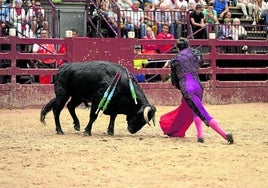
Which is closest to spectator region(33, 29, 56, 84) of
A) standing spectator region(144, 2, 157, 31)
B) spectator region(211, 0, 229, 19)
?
standing spectator region(144, 2, 157, 31)

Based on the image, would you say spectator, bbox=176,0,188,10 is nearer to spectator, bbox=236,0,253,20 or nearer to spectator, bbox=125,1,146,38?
spectator, bbox=125,1,146,38

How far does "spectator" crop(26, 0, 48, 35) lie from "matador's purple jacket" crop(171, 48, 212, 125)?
765 centimetres

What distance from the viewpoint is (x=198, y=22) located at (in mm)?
19469

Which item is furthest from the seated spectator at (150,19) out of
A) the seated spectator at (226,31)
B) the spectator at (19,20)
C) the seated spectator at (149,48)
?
the spectator at (19,20)

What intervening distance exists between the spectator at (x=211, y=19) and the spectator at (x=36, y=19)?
4300 millimetres

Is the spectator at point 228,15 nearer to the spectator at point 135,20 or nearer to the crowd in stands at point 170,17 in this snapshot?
the crowd in stands at point 170,17

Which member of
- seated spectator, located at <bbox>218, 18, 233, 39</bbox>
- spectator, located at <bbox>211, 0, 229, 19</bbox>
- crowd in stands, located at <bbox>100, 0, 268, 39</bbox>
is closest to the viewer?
crowd in stands, located at <bbox>100, 0, 268, 39</bbox>

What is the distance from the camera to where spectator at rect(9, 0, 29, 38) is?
17.9 m

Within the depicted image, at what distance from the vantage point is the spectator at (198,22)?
19.2 m

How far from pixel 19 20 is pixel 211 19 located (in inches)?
213

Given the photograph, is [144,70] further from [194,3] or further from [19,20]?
[194,3]

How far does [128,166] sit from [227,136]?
2510mm

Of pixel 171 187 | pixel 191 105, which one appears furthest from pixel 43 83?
pixel 171 187

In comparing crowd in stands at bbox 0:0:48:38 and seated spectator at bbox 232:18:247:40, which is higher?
crowd in stands at bbox 0:0:48:38
